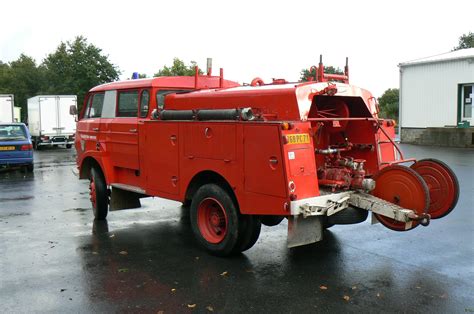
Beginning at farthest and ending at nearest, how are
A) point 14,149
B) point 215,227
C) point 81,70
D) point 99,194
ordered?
1. point 81,70
2. point 14,149
3. point 99,194
4. point 215,227

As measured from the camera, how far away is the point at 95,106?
897cm

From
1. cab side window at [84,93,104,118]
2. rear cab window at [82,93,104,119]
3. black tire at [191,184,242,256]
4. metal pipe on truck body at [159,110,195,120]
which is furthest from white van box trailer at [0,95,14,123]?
black tire at [191,184,242,256]

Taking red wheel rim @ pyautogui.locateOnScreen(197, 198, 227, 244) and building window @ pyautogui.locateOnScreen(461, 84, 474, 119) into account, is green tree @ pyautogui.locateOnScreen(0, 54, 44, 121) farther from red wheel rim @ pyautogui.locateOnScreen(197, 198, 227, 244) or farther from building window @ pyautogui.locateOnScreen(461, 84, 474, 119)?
red wheel rim @ pyautogui.locateOnScreen(197, 198, 227, 244)

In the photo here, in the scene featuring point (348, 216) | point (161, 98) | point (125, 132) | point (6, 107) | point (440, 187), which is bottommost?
point (348, 216)

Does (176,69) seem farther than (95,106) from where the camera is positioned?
Yes

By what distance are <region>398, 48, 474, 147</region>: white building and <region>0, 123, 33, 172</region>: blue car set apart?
18557 mm

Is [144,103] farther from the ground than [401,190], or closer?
farther from the ground

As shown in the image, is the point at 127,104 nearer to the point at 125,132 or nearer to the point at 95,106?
the point at 125,132

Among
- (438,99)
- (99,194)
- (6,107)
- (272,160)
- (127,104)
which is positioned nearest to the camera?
(272,160)

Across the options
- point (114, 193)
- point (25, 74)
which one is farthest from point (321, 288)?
point (25, 74)

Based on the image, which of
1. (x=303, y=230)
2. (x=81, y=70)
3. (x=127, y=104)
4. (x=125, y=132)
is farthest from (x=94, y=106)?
(x=81, y=70)

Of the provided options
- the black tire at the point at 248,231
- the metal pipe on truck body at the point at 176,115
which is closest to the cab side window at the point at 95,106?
the metal pipe on truck body at the point at 176,115

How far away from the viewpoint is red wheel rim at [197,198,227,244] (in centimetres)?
637

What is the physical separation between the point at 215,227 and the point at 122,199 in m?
2.50
